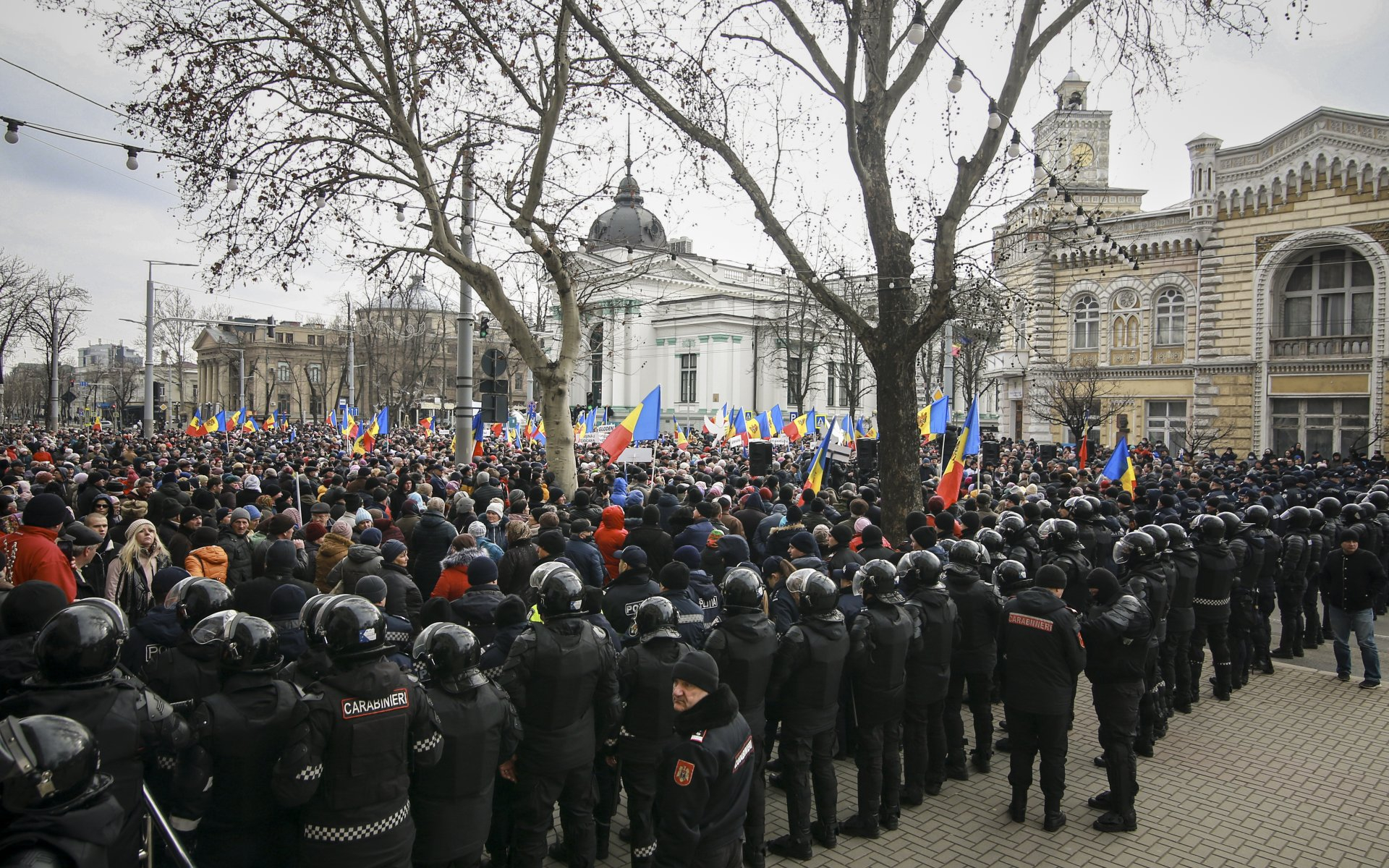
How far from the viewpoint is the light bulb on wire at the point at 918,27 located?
10.1 m

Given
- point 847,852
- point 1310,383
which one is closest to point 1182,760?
point 847,852

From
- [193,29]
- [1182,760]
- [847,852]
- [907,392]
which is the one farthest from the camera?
[193,29]

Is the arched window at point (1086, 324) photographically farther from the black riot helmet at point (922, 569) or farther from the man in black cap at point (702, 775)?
the man in black cap at point (702, 775)

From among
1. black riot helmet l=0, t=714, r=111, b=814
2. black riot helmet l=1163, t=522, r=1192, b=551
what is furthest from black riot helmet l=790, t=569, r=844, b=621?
black riot helmet l=1163, t=522, r=1192, b=551

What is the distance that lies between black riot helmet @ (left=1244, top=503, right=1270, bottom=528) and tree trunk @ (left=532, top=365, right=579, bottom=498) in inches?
390

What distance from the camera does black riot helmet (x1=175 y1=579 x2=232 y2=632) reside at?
14.7ft

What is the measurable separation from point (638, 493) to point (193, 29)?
380 inches

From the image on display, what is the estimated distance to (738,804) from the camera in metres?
3.90

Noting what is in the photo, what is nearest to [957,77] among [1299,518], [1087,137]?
[1299,518]

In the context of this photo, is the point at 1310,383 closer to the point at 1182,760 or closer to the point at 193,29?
the point at 1182,760

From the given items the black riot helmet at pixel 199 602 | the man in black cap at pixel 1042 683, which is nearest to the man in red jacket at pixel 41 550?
the black riot helmet at pixel 199 602

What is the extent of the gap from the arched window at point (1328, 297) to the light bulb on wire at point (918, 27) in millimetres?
27108

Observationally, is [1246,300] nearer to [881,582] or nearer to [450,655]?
[881,582]

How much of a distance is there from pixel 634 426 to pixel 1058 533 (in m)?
8.77
